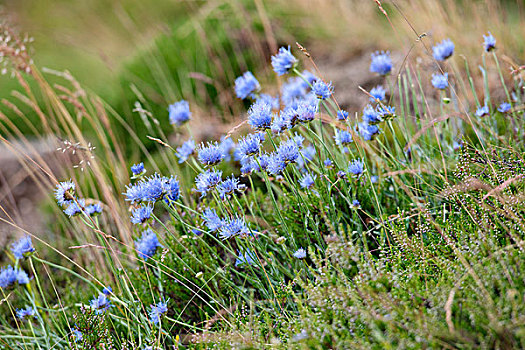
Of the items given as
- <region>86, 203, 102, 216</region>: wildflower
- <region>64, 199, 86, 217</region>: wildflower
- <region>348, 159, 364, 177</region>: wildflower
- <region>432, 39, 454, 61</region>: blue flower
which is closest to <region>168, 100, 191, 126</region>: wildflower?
<region>86, 203, 102, 216</region>: wildflower

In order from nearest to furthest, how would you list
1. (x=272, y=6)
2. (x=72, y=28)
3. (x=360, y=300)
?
(x=360, y=300), (x=272, y=6), (x=72, y=28)

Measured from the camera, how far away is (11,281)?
2.13 metres

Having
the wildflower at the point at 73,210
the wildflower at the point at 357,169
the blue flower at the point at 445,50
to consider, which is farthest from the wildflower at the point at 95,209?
the blue flower at the point at 445,50

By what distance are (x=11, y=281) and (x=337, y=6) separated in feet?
13.7

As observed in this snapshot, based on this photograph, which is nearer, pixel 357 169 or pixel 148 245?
pixel 357 169

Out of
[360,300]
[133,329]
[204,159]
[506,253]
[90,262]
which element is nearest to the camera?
[506,253]

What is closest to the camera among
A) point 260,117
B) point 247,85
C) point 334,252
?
point 334,252

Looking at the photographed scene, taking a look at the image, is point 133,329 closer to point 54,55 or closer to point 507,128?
point 507,128

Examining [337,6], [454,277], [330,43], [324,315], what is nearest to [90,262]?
[324,315]

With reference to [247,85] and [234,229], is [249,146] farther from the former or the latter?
[247,85]

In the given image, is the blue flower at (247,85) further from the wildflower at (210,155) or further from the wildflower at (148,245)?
the wildflower at (148,245)

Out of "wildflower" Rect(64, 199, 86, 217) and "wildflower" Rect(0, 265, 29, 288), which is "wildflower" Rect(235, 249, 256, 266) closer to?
"wildflower" Rect(64, 199, 86, 217)

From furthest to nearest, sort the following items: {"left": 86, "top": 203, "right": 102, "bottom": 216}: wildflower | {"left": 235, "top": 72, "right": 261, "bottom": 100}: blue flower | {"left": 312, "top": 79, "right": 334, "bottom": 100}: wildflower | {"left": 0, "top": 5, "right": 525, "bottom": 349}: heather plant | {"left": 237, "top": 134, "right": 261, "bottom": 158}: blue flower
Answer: {"left": 235, "top": 72, "right": 261, "bottom": 100}: blue flower
{"left": 86, "top": 203, "right": 102, "bottom": 216}: wildflower
{"left": 312, "top": 79, "right": 334, "bottom": 100}: wildflower
{"left": 237, "top": 134, "right": 261, "bottom": 158}: blue flower
{"left": 0, "top": 5, "right": 525, "bottom": 349}: heather plant

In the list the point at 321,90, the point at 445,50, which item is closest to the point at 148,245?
the point at 321,90
